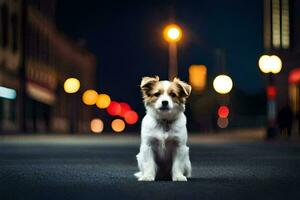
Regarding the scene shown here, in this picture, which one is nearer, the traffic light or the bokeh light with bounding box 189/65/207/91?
the bokeh light with bounding box 189/65/207/91

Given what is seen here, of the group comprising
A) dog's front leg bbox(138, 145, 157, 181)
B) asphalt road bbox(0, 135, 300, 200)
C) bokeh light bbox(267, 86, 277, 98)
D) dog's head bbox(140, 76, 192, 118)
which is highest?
bokeh light bbox(267, 86, 277, 98)

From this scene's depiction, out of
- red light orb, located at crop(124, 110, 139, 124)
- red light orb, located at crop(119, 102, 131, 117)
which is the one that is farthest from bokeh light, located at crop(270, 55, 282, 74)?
red light orb, located at crop(124, 110, 139, 124)

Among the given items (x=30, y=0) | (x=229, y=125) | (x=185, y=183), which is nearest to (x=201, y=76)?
(x=229, y=125)

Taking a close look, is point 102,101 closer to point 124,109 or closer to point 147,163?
point 124,109

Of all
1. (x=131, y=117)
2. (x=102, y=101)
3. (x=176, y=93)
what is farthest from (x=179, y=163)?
(x=131, y=117)

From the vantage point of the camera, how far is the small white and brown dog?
10438mm

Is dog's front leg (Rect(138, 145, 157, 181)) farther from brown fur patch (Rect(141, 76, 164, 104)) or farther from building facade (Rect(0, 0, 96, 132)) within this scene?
building facade (Rect(0, 0, 96, 132))

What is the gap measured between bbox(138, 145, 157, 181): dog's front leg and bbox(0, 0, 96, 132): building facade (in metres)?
43.3

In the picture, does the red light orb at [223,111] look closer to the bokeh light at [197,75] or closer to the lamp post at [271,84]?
the bokeh light at [197,75]

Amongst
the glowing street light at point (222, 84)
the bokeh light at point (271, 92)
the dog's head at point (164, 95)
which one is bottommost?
the dog's head at point (164, 95)

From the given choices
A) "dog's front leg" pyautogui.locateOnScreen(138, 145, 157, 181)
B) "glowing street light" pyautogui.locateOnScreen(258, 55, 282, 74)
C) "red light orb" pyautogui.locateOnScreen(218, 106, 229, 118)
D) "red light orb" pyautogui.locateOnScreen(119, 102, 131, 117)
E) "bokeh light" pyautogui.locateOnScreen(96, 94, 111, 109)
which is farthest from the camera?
"red light orb" pyautogui.locateOnScreen(119, 102, 131, 117)

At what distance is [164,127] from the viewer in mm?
10695

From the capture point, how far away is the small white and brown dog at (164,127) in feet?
34.2

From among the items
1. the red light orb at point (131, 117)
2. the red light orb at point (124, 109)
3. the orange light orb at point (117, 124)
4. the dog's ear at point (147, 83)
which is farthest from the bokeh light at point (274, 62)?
the red light orb at point (131, 117)
